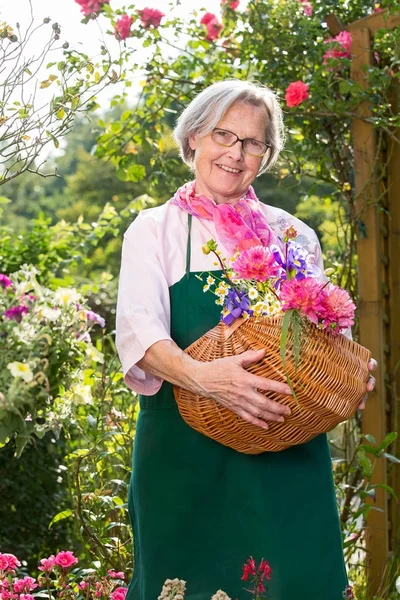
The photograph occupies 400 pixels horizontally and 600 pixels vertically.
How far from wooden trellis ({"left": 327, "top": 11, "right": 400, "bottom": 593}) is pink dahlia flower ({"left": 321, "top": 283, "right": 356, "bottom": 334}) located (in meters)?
1.50

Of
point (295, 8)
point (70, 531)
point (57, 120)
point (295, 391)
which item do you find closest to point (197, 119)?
point (57, 120)

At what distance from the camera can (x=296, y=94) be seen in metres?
3.31

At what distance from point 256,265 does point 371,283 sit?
1.59 meters

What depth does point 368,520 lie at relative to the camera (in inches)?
134

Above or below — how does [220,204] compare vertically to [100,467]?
above

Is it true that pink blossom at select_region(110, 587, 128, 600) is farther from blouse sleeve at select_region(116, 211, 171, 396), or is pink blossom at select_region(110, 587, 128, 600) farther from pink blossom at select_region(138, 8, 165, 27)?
pink blossom at select_region(138, 8, 165, 27)

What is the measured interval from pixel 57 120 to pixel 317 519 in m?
1.13

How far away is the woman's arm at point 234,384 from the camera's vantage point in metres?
1.91

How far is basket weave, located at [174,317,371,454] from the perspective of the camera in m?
1.88

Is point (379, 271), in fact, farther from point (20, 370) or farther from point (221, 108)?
point (20, 370)

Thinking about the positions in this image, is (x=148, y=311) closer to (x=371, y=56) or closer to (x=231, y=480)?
(x=231, y=480)

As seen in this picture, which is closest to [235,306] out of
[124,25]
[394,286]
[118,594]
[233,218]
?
[233,218]

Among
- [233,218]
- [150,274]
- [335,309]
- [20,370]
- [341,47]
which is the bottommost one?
→ [20,370]

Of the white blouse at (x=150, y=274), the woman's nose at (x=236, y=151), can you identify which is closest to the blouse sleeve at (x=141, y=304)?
the white blouse at (x=150, y=274)
